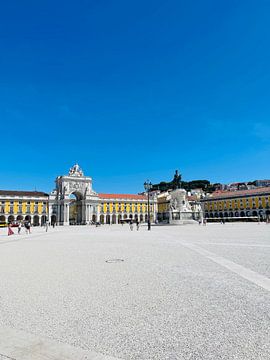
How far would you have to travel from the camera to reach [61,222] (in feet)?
334

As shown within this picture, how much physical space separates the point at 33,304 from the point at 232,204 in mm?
104567

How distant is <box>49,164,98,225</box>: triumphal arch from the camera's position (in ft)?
341

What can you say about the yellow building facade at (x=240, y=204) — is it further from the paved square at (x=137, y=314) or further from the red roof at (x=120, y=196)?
the paved square at (x=137, y=314)

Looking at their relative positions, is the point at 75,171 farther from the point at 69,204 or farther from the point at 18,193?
the point at 18,193

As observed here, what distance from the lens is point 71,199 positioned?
108 m

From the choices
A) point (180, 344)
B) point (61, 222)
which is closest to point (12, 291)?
point (180, 344)

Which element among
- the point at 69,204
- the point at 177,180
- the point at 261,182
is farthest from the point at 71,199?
the point at 261,182

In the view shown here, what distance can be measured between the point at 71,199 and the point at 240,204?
2499 inches

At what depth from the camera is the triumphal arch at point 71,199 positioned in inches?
4092

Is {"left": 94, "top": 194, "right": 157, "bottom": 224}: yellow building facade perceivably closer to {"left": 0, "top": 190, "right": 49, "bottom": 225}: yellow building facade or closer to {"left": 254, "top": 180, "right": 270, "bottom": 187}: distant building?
{"left": 0, "top": 190, "right": 49, "bottom": 225}: yellow building facade

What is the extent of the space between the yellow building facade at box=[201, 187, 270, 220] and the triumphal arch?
152 ft

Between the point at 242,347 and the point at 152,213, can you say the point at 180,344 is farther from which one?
the point at 152,213

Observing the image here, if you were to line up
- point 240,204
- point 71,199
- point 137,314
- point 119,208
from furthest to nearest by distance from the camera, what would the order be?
point 119,208 → point 71,199 → point 240,204 → point 137,314

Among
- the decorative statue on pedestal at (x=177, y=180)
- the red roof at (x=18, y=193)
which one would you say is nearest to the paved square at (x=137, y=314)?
the decorative statue on pedestal at (x=177, y=180)
